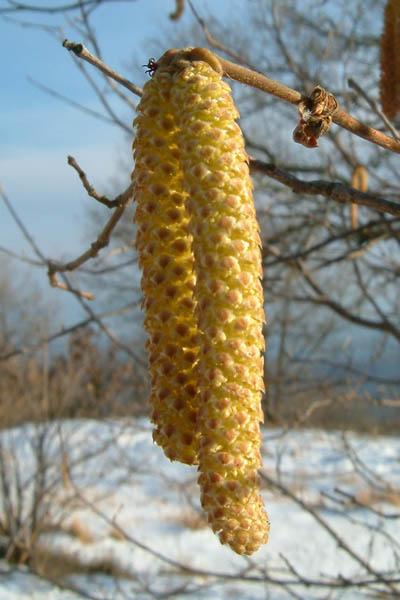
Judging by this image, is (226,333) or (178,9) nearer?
(226,333)

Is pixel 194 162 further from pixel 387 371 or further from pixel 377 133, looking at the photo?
pixel 387 371

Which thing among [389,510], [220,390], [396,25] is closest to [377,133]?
[220,390]

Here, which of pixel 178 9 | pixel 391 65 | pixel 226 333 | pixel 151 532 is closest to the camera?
pixel 226 333

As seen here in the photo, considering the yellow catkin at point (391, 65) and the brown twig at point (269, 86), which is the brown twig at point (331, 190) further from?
the yellow catkin at point (391, 65)

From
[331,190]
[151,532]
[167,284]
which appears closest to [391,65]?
[331,190]

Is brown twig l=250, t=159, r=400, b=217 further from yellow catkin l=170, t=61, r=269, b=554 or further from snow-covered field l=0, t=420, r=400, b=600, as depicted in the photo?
snow-covered field l=0, t=420, r=400, b=600

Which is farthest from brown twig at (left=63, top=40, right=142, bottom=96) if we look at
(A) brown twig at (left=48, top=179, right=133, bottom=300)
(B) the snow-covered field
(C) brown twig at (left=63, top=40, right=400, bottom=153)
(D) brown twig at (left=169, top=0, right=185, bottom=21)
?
(B) the snow-covered field

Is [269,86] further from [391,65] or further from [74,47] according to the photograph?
[391,65]
